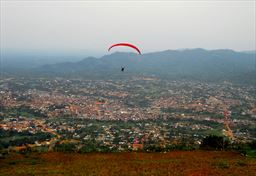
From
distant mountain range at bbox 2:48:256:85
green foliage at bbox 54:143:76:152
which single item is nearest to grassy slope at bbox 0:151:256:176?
green foliage at bbox 54:143:76:152


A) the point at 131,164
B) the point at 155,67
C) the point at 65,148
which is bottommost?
the point at 65,148

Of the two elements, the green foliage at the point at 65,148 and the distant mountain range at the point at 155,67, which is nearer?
the green foliage at the point at 65,148

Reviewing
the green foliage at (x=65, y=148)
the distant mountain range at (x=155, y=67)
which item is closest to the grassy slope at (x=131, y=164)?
the green foliage at (x=65, y=148)

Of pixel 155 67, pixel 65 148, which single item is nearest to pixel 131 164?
pixel 65 148

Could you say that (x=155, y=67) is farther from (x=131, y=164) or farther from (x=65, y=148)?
(x=131, y=164)

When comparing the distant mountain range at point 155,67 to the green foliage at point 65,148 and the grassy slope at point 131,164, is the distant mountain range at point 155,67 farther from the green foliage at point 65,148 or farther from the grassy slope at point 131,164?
the grassy slope at point 131,164

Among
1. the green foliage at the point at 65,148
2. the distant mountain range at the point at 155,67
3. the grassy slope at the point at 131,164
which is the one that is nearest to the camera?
the grassy slope at the point at 131,164
